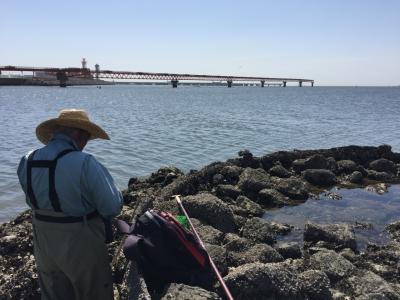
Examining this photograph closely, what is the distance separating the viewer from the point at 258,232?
8.91 meters

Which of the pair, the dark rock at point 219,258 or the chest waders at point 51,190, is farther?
the dark rock at point 219,258

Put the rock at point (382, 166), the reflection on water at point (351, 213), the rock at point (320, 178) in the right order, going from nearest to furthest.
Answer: the reflection on water at point (351, 213)
the rock at point (320, 178)
the rock at point (382, 166)

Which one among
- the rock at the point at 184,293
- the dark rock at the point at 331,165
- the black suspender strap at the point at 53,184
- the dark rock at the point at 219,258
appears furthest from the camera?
the dark rock at the point at 331,165

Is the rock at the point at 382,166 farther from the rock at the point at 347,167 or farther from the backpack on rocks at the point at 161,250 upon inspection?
the backpack on rocks at the point at 161,250

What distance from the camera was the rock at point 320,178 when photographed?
1492cm

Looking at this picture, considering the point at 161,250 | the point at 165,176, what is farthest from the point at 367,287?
the point at 165,176

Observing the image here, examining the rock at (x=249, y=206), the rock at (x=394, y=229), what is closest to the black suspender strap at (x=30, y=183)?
the rock at (x=249, y=206)

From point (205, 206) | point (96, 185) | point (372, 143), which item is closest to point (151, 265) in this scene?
point (96, 185)

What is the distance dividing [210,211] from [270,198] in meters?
4.44

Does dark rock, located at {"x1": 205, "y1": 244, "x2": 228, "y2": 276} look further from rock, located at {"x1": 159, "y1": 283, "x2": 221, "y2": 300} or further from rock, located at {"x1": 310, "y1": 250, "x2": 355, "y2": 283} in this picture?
rock, located at {"x1": 310, "y1": 250, "x2": 355, "y2": 283}

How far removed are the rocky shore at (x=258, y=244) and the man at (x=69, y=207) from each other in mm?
647

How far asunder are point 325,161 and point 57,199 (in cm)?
1375

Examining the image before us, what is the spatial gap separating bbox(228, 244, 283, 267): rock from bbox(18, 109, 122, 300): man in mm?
2607

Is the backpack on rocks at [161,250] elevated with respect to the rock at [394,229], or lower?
elevated
